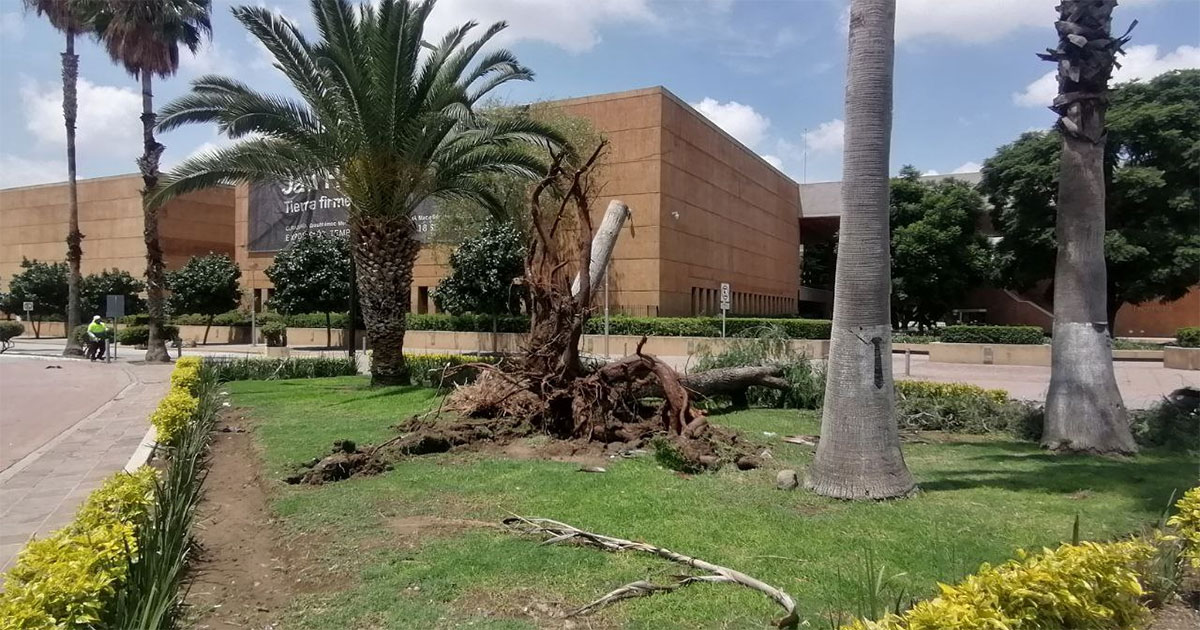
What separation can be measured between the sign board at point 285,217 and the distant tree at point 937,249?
29487mm

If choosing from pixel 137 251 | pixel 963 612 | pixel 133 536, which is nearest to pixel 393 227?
pixel 133 536

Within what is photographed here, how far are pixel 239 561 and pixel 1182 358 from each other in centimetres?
2903

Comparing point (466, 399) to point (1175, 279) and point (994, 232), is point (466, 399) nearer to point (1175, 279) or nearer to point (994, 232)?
point (1175, 279)

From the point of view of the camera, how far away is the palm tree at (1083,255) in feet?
28.6

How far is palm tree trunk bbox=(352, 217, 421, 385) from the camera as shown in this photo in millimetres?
15109

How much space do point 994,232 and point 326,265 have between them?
34.2 metres

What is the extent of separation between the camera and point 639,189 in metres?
32.5

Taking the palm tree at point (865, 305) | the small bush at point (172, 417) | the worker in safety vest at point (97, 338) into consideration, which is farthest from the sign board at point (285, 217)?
the palm tree at point (865, 305)

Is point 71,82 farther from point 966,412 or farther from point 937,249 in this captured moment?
point 937,249

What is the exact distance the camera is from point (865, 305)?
6.36m

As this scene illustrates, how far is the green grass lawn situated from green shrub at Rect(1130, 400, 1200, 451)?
3.52 feet

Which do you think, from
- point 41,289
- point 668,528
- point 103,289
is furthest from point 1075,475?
point 41,289

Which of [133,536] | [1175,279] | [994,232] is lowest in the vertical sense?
[133,536]

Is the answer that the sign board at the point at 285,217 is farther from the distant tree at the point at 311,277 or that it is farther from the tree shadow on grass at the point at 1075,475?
the tree shadow on grass at the point at 1075,475
